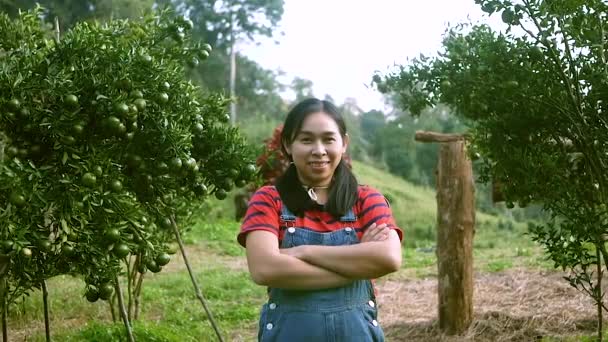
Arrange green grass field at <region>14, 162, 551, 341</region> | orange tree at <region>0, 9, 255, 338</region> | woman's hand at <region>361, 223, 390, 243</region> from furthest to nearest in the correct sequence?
green grass field at <region>14, 162, 551, 341</region>
orange tree at <region>0, 9, 255, 338</region>
woman's hand at <region>361, 223, 390, 243</region>

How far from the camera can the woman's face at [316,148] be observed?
88.4 inches

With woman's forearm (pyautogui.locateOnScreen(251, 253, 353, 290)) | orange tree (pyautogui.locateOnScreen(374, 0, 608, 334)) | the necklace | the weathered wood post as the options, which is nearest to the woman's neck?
the necklace

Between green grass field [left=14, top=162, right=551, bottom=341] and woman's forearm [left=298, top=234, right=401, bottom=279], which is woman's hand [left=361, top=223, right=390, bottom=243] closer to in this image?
woman's forearm [left=298, top=234, right=401, bottom=279]

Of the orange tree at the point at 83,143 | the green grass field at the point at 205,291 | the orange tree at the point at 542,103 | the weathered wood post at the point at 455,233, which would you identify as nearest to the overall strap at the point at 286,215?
the orange tree at the point at 83,143

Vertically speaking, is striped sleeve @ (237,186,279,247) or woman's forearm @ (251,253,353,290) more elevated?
striped sleeve @ (237,186,279,247)

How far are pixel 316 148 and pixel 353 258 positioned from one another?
381 mm

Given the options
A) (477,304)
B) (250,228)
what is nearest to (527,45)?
(250,228)

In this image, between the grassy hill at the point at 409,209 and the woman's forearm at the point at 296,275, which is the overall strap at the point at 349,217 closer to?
the woman's forearm at the point at 296,275

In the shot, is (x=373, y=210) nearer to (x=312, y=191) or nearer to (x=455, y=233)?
(x=312, y=191)

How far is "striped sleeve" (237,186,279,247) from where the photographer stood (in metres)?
2.16

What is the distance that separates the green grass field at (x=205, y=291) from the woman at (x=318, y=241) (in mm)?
2608

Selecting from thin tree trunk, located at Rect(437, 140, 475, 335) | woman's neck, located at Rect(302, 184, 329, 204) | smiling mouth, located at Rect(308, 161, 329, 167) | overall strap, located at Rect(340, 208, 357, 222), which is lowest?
thin tree trunk, located at Rect(437, 140, 475, 335)

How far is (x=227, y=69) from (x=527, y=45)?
1888cm

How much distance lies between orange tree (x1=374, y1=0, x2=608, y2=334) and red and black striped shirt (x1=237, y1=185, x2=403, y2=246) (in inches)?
58.0
